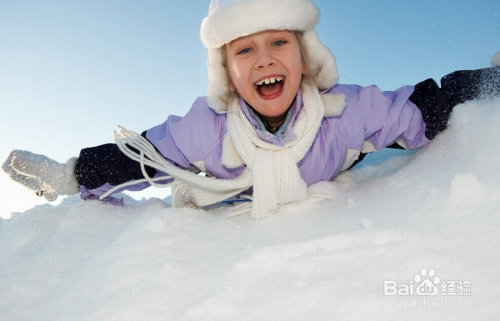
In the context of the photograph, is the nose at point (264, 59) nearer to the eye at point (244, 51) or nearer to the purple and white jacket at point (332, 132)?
the eye at point (244, 51)

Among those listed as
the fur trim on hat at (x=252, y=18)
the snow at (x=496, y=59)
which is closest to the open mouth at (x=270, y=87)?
the fur trim on hat at (x=252, y=18)

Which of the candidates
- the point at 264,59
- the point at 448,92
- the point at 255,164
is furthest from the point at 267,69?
the point at 448,92

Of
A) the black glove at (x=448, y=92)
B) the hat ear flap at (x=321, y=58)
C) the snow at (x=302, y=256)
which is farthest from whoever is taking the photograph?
the hat ear flap at (x=321, y=58)

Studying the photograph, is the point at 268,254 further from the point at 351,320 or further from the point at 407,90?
the point at 407,90

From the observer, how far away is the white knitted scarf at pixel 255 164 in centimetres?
159

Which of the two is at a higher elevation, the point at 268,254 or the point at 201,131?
the point at 201,131

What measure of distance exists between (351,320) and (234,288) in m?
0.30

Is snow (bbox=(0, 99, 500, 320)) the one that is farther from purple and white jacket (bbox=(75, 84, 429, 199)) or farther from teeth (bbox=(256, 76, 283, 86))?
teeth (bbox=(256, 76, 283, 86))

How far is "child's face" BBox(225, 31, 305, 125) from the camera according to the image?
5.39ft

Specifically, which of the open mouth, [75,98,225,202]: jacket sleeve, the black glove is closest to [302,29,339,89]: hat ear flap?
the open mouth

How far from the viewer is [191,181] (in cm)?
173

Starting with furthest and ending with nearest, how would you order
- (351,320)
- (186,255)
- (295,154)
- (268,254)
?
1. (295,154)
2. (186,255)
3. (268,254)
4. (351,320)

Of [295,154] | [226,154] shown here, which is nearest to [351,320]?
[295,154]

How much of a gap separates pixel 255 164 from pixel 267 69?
416 millimetres
